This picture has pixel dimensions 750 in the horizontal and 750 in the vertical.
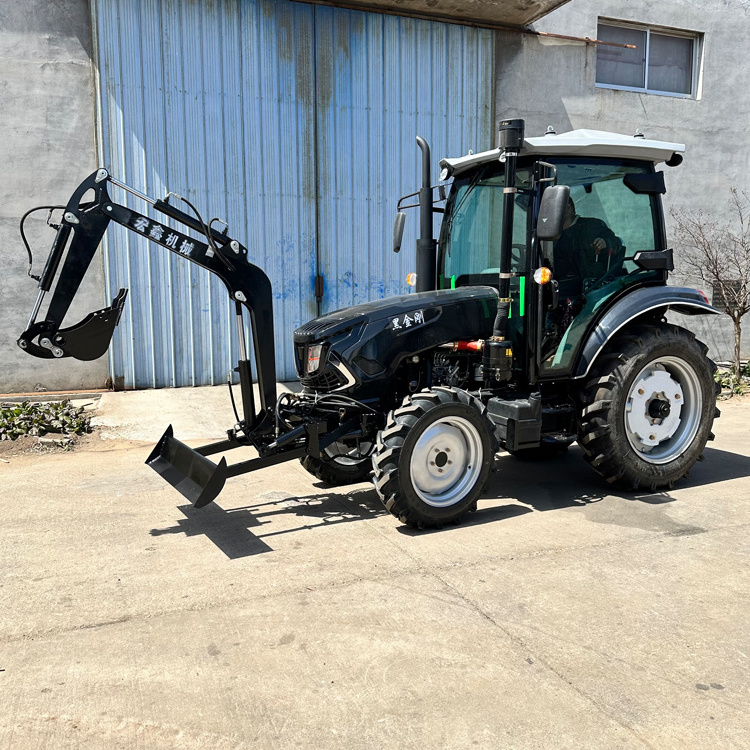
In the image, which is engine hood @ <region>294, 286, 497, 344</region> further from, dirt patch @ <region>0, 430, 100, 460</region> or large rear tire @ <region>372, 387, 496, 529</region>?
dirt patch @ <region>0, 430, 100, 460</region>

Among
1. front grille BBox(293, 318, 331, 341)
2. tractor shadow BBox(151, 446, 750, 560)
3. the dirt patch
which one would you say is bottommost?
the dirt patch

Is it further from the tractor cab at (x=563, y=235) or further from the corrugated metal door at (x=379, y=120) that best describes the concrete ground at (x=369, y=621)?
the corrugated metal door at (x=379, y=120)

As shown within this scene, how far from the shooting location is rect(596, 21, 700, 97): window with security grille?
11609mm

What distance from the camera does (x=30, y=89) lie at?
8.87 metres

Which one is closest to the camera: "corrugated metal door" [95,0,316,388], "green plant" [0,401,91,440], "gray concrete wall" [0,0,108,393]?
"green plant" [0,401,91,440]

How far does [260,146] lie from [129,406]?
3908mm

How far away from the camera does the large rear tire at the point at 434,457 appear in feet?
15.1

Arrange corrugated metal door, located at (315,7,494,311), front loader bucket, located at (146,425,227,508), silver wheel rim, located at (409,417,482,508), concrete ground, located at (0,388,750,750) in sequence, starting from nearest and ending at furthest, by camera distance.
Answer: concrete ground, located at (0,388,750,750)
front loader bucket, located at (146,425,227,508)
silver wheel rim, located at (409,417,482,508)
corrugated metal door, located at (315,7,494,311)

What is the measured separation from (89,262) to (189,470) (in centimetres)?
148

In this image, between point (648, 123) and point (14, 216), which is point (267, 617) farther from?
point (648, 123)

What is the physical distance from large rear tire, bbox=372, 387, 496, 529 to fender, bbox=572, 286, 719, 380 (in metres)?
0.99

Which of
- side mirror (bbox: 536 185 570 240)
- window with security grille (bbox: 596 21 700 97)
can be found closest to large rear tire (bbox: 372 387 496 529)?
side mirror (bbox: 536 185 570 240)

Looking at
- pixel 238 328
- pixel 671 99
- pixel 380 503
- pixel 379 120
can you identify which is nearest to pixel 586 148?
pixel 238 328

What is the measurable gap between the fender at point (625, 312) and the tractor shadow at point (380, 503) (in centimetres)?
98
